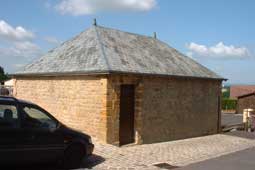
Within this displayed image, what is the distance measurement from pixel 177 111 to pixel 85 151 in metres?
7.52

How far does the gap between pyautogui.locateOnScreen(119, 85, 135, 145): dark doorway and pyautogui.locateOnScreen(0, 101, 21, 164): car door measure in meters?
5.78

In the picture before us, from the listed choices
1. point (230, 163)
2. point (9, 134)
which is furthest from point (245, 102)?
point (9, 134)

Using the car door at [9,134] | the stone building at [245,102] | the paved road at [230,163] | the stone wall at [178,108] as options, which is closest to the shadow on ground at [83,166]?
the car door at [9,134]

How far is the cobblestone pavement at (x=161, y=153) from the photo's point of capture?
10.2 meters

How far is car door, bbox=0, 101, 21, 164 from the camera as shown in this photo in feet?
25.7

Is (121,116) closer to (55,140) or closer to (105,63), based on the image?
(105,63)

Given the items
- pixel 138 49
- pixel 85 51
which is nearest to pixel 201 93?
pixel 138 49

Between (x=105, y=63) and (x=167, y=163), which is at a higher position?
(x=105, y=63)

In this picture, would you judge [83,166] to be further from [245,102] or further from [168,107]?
[245,102]

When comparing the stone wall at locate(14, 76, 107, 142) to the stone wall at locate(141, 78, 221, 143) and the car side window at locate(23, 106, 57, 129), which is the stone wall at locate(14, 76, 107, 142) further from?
the car side window at locate(23, 106, 57, 129)

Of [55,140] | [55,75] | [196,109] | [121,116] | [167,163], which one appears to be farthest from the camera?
[196,109]

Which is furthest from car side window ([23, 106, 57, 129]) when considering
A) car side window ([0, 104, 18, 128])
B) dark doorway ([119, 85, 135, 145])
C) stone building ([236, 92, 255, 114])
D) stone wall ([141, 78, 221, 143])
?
stone building ([236, 92, 255, 114])

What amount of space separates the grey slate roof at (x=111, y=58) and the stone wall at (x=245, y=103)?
26.8 metres

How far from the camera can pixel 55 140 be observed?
28.5 feet
